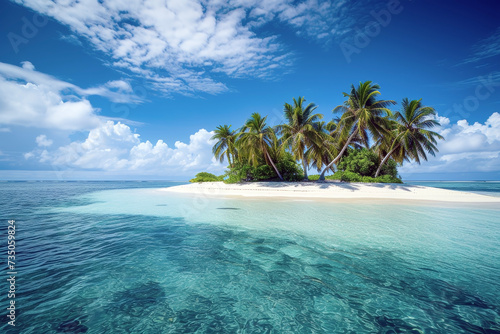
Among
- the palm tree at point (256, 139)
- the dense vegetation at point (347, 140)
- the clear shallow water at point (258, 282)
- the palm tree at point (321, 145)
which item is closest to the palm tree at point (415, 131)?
the dense vegetation at point (347, 140)

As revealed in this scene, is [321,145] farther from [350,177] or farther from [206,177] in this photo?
[206,177]

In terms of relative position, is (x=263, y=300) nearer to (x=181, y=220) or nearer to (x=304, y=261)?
(x=304, y=261)

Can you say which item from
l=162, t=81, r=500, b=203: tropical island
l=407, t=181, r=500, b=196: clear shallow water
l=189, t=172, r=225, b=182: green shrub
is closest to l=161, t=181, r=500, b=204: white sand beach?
l=162, t=81, r=500, b=203: tropical island

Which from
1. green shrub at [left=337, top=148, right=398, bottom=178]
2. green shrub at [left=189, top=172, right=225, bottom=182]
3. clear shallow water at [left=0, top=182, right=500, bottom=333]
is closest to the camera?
clear shallow water at [left=0, top=182, right=500, bottom=333]

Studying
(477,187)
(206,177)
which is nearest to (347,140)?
(206,177)

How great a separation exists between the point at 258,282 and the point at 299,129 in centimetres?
2486

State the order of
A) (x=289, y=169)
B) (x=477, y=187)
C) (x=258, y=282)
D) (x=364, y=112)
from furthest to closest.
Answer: (x=477, y=187)
(x=289, y=169)
(x=364, y=112)
(x=258, y=282)

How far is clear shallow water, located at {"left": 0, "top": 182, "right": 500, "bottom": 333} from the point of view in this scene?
275 centimetres

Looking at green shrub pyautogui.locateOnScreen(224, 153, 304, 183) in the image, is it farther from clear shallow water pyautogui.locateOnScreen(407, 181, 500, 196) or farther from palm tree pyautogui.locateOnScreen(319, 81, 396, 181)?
clear shallow water pyautogui.locateOnScreen(407, 181, 500, 196)

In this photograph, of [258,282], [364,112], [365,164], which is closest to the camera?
[258,282]

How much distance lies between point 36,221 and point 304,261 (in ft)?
36.7

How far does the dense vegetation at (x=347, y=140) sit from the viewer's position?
82.4 ft

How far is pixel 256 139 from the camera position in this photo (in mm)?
27141

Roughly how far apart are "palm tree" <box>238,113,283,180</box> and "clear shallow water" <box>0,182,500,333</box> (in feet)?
66.6
